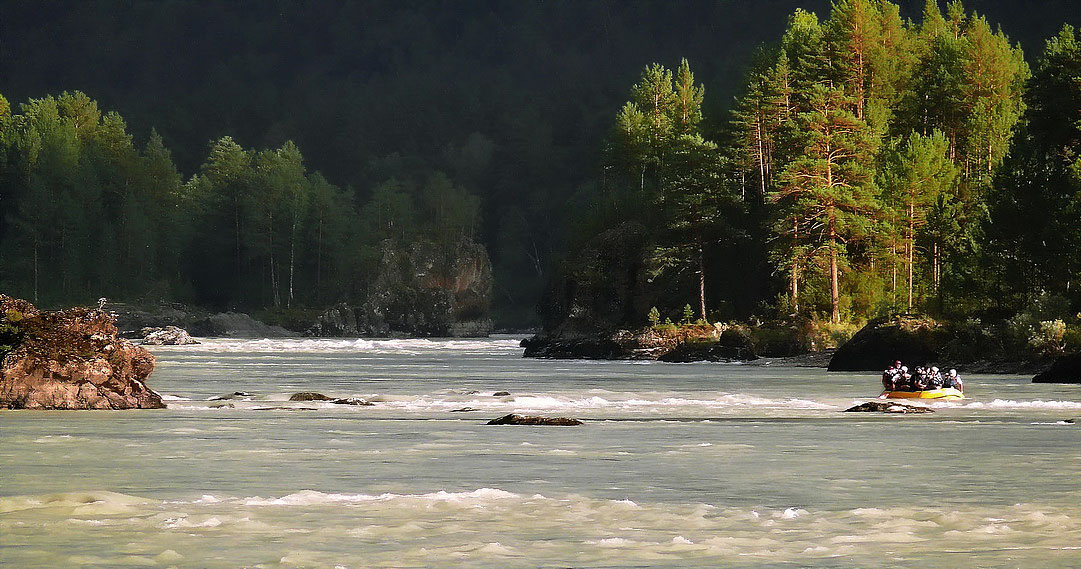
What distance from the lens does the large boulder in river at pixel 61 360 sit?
2850 cm

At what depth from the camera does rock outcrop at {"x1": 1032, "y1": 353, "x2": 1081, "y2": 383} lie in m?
43.2

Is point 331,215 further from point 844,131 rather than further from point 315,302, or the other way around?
point 844,131

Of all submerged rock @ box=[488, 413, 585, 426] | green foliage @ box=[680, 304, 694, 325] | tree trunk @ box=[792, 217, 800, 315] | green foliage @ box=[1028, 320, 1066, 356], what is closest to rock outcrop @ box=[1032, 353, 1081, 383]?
green foliage @ box=[1028, 320, 1066, 356]

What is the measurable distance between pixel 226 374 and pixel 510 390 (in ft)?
49.7

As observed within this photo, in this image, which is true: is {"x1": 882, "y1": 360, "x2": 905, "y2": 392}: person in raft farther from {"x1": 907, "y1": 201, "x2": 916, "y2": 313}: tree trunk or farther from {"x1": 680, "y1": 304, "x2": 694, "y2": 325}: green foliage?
{"x1": 680, "y1": 304, "x2": 694, "y2": 325}: green foliage

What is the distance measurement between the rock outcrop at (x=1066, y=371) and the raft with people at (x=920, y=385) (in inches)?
375

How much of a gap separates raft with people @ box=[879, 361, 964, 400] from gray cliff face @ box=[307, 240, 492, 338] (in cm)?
12555

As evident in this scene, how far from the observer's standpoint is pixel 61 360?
28.8 m

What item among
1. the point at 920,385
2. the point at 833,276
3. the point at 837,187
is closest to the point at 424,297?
the point at 837,187

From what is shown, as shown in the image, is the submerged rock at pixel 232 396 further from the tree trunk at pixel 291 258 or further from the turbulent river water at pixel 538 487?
the tree trunk at pixel 291 258

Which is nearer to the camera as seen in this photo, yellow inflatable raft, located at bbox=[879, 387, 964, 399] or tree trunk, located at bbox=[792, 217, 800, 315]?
yellow inflatable raft, located at bbox=[879, 387, 964, 399]

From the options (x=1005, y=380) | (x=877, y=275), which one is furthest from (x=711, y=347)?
(x=1005, y=380)

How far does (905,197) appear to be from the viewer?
7344cm

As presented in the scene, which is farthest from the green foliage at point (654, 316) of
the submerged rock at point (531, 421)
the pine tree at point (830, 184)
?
the submerged rock at point (531, 421)
